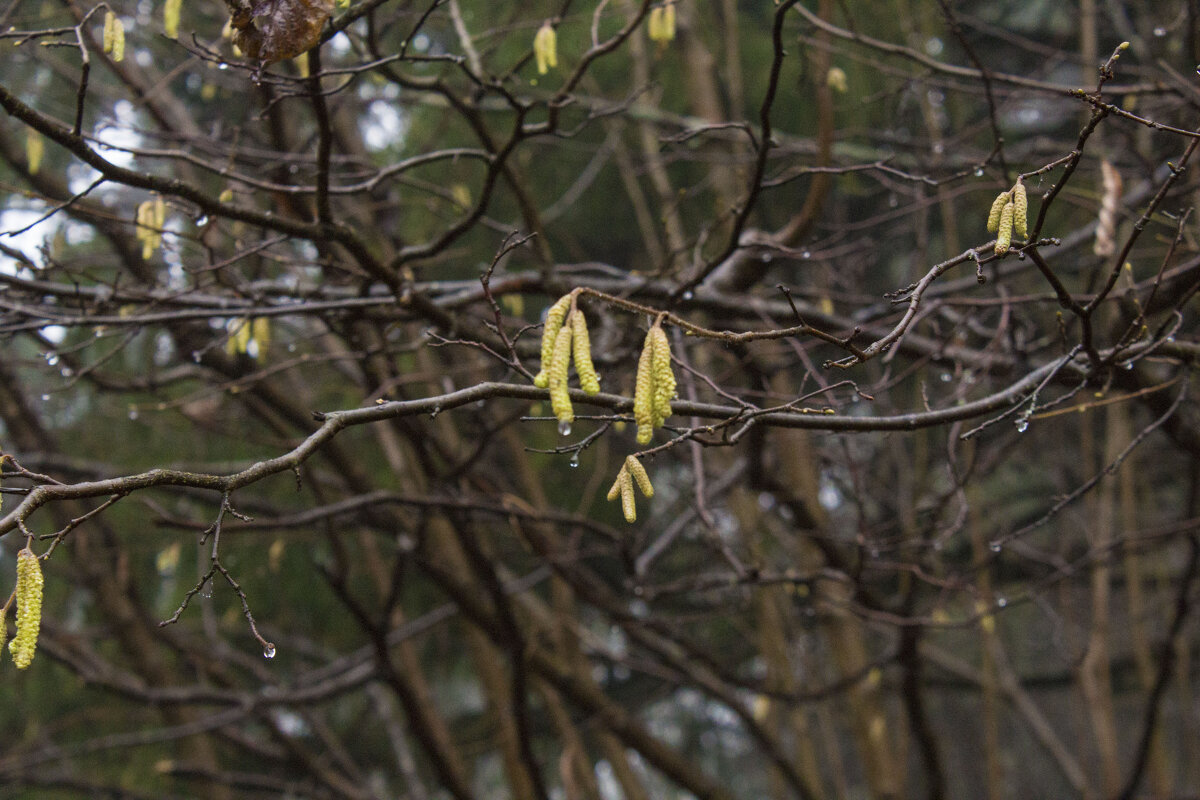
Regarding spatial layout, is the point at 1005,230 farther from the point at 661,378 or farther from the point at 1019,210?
the point at 661,378

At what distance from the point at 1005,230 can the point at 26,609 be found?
1.19 metres

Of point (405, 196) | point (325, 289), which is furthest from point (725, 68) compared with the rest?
point (325, 289)

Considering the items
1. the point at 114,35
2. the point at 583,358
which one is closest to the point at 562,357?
the point at 583,358

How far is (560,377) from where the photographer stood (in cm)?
98

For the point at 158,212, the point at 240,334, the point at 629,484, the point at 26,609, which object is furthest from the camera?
the point at 240,334

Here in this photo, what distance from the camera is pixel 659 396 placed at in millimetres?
1014

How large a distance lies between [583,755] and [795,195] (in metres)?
3.09

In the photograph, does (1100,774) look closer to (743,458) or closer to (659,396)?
(743,458)

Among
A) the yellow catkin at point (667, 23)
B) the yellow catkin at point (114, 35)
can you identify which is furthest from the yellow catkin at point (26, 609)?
the yellow catkin at point (667, 23)

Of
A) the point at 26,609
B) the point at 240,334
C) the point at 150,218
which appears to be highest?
the point at 150,218

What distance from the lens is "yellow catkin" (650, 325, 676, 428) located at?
1010 mm

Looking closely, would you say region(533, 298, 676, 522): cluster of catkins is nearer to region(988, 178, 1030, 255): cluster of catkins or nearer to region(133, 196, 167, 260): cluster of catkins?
region(988, 178, 1030, 255): cluster of catkins

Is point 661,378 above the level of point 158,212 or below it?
below

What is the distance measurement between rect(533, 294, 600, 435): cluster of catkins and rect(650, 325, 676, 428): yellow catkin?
0.07 metres
